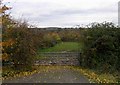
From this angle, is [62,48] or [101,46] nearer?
[101,46]

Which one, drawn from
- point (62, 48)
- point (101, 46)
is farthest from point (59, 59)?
point (62, 48)

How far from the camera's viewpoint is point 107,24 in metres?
24.1

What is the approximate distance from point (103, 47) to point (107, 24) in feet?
5.58

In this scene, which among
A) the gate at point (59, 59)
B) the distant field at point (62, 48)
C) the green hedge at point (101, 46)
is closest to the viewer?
the green hedge at point (101, 46)

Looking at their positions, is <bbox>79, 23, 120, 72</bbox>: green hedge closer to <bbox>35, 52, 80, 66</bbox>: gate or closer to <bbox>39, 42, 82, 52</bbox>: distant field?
<bbox>35, 52, 80, 66</bbox>: gate

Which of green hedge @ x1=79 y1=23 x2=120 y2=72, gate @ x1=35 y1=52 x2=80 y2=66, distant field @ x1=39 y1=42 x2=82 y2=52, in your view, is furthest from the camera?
distant field @ x1=39 y1=42 x2=82 y2=52

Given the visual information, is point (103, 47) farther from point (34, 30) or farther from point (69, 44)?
point (69, 44)

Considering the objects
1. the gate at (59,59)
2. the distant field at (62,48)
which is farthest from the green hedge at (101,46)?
the distant field at (62,48)

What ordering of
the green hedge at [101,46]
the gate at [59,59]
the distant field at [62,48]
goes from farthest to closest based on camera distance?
the distant field at [62,48] < the gate at [59,59] < the green hedge at [101,46]

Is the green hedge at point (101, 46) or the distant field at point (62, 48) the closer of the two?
the green hedge at point (101, 46)

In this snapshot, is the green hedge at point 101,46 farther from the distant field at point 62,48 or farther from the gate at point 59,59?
the distant field at point 62,48

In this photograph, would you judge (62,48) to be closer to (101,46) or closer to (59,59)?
(59,59)

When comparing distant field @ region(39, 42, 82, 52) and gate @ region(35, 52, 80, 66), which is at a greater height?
distant field @ region(39, 42, 82, 52)

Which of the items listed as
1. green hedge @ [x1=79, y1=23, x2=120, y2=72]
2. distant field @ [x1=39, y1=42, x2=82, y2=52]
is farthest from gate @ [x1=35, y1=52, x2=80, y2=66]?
distant field @ [x1=39, y1=42, x2=82, y2=52]
